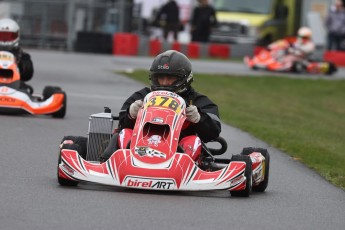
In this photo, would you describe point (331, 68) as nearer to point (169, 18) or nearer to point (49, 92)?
point (169, 18)

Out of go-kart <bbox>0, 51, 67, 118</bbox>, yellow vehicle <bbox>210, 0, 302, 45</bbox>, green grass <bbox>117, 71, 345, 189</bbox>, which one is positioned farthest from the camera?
yellow vehicle <bbox>210, 0, 302, 45</bbox>

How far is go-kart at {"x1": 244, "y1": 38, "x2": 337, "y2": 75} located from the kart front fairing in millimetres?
23703

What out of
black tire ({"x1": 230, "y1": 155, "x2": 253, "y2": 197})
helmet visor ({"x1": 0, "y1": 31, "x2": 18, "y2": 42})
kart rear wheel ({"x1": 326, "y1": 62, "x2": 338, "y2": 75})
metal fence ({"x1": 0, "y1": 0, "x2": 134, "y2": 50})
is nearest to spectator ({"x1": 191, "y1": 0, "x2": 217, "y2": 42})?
metal fence ({"x1": 0, "y1": 0, "x2": 134, "y2": 50})

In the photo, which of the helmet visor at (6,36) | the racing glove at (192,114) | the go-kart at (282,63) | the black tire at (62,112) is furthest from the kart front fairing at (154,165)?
the go-kart at (282,63)

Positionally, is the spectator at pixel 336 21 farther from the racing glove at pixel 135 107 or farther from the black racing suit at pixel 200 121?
the racing glove at pixel 135 107

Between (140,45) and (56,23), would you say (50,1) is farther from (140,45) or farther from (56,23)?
(140,45)

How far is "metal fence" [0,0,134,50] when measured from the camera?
3359cm

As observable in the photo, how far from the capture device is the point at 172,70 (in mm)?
9992

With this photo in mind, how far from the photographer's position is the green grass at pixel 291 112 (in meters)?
→ 14.2

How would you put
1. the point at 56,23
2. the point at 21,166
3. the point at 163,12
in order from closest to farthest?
the point at 21,166
the point at 56,23
the point at 163,12

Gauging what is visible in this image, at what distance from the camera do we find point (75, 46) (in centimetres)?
3431

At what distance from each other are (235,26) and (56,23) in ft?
22.7

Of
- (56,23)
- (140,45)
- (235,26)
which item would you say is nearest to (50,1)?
(56,23)

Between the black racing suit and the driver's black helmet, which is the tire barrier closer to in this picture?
the black racing suit
